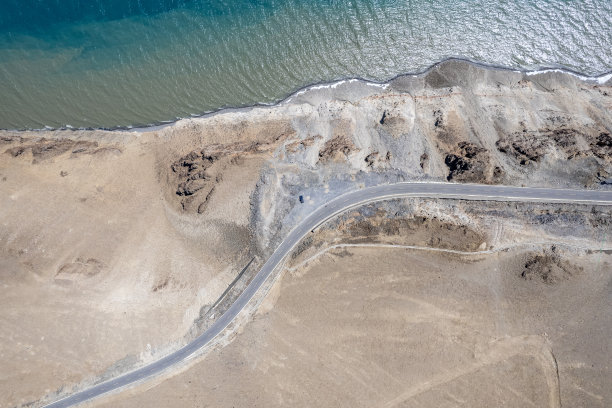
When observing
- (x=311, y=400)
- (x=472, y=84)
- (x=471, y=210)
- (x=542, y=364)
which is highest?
(x=472, y=84)

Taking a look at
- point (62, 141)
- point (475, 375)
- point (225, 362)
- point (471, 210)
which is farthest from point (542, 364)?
point (62, 141)

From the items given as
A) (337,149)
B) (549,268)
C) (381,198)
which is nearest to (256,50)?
(337,149)

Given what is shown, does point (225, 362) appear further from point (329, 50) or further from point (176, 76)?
point (329, 50)

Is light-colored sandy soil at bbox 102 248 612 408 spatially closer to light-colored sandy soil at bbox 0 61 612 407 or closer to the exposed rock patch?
light-colored sandy soil at bbox 0 61 612 407

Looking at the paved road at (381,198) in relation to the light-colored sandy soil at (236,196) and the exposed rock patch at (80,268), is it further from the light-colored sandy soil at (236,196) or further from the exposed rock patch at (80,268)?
the exposed rock patch at (80,268)

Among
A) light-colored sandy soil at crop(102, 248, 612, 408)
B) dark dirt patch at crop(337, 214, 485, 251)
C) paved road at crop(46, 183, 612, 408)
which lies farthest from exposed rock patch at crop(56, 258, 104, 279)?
dark dirt patch at crop(337, 214, 485, 251)
